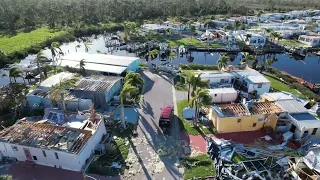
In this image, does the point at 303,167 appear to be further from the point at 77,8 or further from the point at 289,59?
the point at 77,8

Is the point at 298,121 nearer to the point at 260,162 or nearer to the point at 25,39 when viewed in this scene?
the point at 260,162

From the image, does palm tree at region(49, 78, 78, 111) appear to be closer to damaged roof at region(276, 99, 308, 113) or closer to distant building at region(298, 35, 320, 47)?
damaged roof at region(276, 99, 308, 113)

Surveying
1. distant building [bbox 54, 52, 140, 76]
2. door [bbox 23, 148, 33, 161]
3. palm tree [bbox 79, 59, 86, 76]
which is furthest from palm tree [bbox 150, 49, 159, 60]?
door [bbox 23, 148, 33, 161]

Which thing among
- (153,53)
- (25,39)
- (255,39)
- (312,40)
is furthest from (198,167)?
(25,39)

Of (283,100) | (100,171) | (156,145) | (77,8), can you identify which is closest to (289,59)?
(283,100)

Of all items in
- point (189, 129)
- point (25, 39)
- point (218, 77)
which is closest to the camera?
point (189, 129)

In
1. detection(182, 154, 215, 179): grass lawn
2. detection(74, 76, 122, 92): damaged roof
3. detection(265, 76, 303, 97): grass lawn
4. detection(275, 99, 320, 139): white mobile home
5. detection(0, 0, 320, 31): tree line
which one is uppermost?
Result: detection(0, 0, 320, 31): tree line
